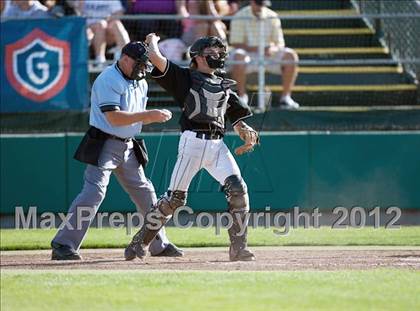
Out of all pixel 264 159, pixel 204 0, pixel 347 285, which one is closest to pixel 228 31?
pixel 204 0

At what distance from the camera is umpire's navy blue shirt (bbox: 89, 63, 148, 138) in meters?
9.41

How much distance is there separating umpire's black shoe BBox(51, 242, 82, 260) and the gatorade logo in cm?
508

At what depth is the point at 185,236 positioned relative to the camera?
12492 mm

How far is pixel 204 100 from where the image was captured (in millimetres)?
9320

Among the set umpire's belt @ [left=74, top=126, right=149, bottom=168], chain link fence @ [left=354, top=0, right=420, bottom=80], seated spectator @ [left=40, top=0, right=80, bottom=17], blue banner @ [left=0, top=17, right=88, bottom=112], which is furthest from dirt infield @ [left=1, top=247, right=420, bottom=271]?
seated spectator @ [left=40, top=0, right=80, bottom=17]

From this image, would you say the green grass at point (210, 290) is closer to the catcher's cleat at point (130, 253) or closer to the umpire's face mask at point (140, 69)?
the catcher's cleat at point (130, 253)

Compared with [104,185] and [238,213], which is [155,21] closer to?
[104,185]

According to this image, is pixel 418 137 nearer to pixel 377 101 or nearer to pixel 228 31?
pixel 377 101

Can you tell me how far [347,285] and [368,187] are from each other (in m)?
7.02

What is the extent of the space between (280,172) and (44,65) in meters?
3.57

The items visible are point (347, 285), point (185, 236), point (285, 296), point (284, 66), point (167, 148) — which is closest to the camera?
point (285, 296)

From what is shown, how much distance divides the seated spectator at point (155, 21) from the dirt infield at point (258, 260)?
16.8 feet

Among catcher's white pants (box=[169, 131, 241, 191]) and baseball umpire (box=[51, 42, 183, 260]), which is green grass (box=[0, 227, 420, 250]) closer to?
baseball umpire (box=[51, 42, 183, 260])

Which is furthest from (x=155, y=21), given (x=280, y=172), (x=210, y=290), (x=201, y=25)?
(x=210, y=290)
